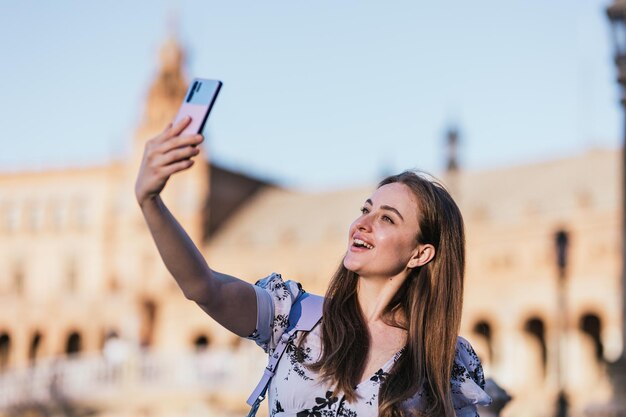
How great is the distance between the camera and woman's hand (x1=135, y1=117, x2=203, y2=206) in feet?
9.97

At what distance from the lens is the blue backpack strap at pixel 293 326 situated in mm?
3473

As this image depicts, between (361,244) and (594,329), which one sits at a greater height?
(361,244)

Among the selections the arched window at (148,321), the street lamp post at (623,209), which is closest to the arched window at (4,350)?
the arched window at (148,321)

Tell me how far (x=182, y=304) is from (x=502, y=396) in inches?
2117

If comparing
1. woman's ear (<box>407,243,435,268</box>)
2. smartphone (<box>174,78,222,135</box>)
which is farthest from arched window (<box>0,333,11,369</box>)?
smartphone (<box>174,78,222,135</box>)

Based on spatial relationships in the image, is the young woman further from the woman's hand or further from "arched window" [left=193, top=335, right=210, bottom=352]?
"arched window" [left=193, top=335, right=210, bottom=352]

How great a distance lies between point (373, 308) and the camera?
3645mm

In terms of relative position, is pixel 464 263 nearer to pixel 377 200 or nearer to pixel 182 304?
pixel 377 200

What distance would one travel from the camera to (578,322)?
45.8 m

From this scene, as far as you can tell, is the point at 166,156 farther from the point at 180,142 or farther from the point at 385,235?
the point at 385,235

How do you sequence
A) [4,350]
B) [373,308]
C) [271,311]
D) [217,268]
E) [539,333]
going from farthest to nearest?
[4,350] → [217,268] → [539,333] → [373,308] → [271,311]

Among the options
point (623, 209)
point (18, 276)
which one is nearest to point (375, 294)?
point (623, 209)

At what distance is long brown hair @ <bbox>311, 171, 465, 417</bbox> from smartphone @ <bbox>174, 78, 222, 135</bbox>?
81 cm

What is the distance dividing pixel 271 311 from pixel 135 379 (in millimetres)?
33330
